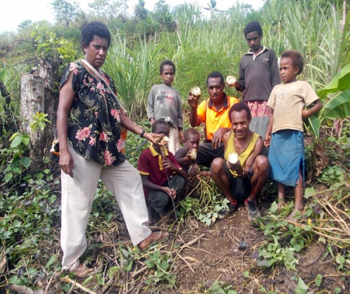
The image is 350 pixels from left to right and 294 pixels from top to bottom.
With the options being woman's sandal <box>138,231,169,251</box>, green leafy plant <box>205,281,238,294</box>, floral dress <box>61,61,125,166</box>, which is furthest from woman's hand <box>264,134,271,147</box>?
floral dress <box>61,61,125,166</box>

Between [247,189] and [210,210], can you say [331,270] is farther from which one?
[210,210]

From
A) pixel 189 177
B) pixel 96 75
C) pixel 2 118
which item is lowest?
pixel 189 177

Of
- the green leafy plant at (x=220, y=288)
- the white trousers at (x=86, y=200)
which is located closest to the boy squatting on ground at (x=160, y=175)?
the white trousers at (x=86, y=200)

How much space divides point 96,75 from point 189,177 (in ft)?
4.98

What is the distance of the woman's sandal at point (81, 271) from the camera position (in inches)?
100

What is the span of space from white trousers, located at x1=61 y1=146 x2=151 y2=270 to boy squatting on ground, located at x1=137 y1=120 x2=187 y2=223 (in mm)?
298

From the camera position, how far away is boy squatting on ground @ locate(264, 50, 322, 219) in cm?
280

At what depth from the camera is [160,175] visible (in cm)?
310

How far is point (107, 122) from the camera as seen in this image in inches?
98.1

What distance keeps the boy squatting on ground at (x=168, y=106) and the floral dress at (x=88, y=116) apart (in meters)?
1.52

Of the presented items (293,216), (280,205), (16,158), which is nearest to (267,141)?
(280,205)

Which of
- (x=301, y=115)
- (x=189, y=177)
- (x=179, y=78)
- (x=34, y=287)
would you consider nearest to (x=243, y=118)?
(x=301, y=115)

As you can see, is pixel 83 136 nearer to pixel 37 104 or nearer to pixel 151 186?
pixel 151 186

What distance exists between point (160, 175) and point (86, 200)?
2.75ft
